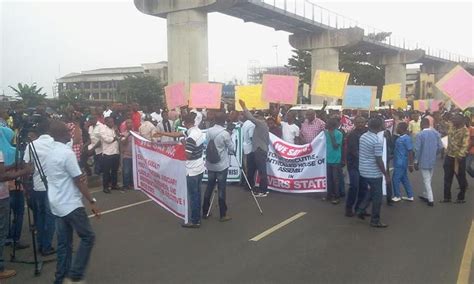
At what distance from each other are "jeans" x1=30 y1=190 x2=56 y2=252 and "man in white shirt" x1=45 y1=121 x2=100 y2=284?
158 centimetres

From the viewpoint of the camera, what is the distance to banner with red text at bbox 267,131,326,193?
10.0 m

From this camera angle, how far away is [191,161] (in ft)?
24.6

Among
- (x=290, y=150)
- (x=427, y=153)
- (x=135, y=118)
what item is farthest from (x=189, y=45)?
(x=427, y=153)

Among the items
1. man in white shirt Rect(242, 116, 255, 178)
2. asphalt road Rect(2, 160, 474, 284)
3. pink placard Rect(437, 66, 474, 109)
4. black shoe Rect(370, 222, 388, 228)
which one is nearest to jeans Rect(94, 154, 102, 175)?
asphalt road Rect(2, 160, 474, 284)

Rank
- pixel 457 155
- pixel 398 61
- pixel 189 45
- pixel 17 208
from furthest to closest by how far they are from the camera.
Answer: pixel 398 61, pixel 189 45, pixel 457 155, pixel 17 208

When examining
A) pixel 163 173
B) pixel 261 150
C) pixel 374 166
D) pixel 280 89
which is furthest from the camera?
pixel 280 89

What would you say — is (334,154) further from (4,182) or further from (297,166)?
(4,182)

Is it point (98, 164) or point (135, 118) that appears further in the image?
point (135, 118)

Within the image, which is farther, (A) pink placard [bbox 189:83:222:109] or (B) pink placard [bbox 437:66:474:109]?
(A) pink placard [bbox 189:83:222:109]

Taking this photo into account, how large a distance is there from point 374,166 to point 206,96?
8677 millimetres

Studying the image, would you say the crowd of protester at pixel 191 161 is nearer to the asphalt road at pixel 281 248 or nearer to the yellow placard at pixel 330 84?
the asphalt road at pixel 281 248

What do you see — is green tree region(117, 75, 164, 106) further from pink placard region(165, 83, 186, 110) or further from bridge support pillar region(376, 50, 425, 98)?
pink placard region(165, 83, 186, 110)

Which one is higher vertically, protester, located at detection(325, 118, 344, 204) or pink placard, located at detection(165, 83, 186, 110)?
pink placard, located at detection(165, 83, 186, 110)

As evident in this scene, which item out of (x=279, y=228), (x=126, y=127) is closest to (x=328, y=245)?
(x=279, y=228)
